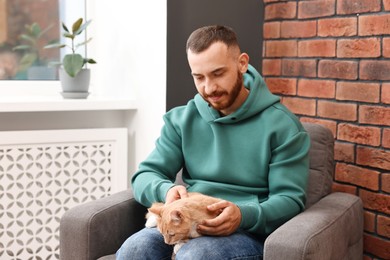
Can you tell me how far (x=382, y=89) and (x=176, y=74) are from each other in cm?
91

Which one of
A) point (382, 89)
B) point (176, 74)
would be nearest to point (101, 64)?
point (176, 74)

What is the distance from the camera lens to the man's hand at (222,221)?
5.64 ft

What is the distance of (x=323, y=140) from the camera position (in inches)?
86.6

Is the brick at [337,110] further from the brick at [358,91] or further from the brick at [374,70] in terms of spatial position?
the brick at [374,70]

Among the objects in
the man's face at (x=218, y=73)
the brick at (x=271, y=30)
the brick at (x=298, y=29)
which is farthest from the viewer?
the brick at (x=271, y=30)

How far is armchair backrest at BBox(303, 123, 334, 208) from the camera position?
217 cm

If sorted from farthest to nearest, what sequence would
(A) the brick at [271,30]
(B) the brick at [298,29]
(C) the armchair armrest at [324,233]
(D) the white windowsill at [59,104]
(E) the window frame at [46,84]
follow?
(E) the window frame at [46,84]
(A) the brick at [271,30]
(D) the white windowsill at [59,104]
(B) the brick at [298,29]
(C) the armchair armrest at [324,233]

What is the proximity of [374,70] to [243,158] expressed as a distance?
62 cm

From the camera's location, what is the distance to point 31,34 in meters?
3.02

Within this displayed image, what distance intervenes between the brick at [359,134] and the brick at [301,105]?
0.18 meters

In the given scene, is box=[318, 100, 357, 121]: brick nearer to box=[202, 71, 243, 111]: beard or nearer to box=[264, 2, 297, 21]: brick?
box=[264, 2, 297, 21]: brick

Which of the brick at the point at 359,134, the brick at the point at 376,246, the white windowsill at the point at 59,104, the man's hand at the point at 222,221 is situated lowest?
the brick at the point at 376,246

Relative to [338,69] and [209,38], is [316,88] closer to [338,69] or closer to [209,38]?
[338,69]

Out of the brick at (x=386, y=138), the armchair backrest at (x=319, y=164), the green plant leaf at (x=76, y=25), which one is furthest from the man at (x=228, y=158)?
the green plant leaf at (x=76, y=25)
